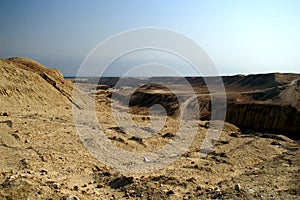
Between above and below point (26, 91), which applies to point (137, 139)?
below

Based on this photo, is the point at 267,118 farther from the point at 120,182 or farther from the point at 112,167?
the point at 120,182

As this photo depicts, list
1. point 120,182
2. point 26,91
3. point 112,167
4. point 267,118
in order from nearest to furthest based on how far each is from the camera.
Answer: point 120,182 → point 112,167 → point 26,91 → point 267,118

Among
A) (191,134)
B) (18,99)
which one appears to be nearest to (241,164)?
(191,134)

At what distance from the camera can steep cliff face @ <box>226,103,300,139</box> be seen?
24844 mm

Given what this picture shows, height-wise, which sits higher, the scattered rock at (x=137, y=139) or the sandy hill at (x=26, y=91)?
the sandy hill at (x=26, y=91)

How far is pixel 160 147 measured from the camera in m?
14.1

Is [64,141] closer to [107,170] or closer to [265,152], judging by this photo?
[107,170]

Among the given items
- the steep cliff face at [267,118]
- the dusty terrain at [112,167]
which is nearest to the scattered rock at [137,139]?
the dusty terrain at [112,167]

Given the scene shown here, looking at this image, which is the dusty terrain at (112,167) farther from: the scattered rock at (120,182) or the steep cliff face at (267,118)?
the steep cliff face at (267,118)

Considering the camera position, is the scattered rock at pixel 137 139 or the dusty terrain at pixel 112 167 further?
the scattered rock at pixel 137 139

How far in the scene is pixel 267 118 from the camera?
26250mm

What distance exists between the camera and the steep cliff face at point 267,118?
81.5ft

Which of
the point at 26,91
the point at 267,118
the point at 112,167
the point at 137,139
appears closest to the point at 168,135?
the point at 137,139

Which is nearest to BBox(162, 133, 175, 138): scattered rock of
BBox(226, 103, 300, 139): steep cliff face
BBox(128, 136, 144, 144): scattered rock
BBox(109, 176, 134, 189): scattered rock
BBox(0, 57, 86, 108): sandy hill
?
BBox(128, 136, 144, 144): scattered rock
